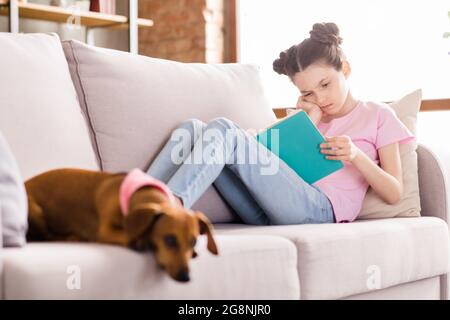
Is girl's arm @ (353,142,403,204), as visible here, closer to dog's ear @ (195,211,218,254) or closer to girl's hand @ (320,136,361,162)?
girl's hand @ (320,136,361,162)

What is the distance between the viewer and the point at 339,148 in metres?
1.94

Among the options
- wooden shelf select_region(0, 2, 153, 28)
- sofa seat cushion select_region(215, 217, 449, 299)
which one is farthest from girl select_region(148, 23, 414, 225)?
wooden shelf select_region(0, 2, 153, 28)

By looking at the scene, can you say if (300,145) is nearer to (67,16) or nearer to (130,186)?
(130,186)

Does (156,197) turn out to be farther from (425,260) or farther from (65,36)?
(65,36)

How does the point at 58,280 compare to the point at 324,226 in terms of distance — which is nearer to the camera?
the point at 58,280

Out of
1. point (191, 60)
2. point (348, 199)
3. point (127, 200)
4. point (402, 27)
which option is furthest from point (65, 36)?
point (127, 200)

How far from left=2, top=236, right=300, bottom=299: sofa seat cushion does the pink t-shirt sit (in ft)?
2.02

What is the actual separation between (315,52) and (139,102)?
1.81 feet

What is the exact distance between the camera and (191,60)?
174 inches

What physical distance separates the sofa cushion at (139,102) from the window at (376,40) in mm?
1740

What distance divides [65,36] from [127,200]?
315 cm

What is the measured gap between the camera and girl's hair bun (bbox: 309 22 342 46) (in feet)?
7.17

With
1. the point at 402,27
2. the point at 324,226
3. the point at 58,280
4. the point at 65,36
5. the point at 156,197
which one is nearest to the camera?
the point at 58,280

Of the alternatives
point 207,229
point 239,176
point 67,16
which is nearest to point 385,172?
point 239,176
